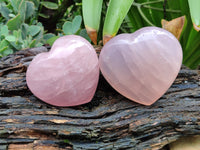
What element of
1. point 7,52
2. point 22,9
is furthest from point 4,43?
point 22,9

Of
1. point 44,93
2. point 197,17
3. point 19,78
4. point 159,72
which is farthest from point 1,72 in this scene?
point 197,17

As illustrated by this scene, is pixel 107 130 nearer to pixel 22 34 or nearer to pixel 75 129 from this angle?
pixel 75 129

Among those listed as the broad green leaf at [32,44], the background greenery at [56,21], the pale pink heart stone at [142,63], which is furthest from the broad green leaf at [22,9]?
the pale pink heart stone at [142,63]

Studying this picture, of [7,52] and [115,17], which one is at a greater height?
[115,17]

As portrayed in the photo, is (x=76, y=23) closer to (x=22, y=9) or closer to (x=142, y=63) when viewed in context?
(x=22, y=9)

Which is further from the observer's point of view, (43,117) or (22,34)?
(22,34)

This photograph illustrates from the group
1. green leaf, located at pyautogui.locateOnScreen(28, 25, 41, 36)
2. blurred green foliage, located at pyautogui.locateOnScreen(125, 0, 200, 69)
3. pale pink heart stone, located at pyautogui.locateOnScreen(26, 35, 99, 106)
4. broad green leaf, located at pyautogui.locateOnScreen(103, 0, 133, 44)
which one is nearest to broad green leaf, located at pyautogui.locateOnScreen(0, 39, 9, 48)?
green leaf, located at pyautogui.locateOnScreen(28, 25, 41, 36)
